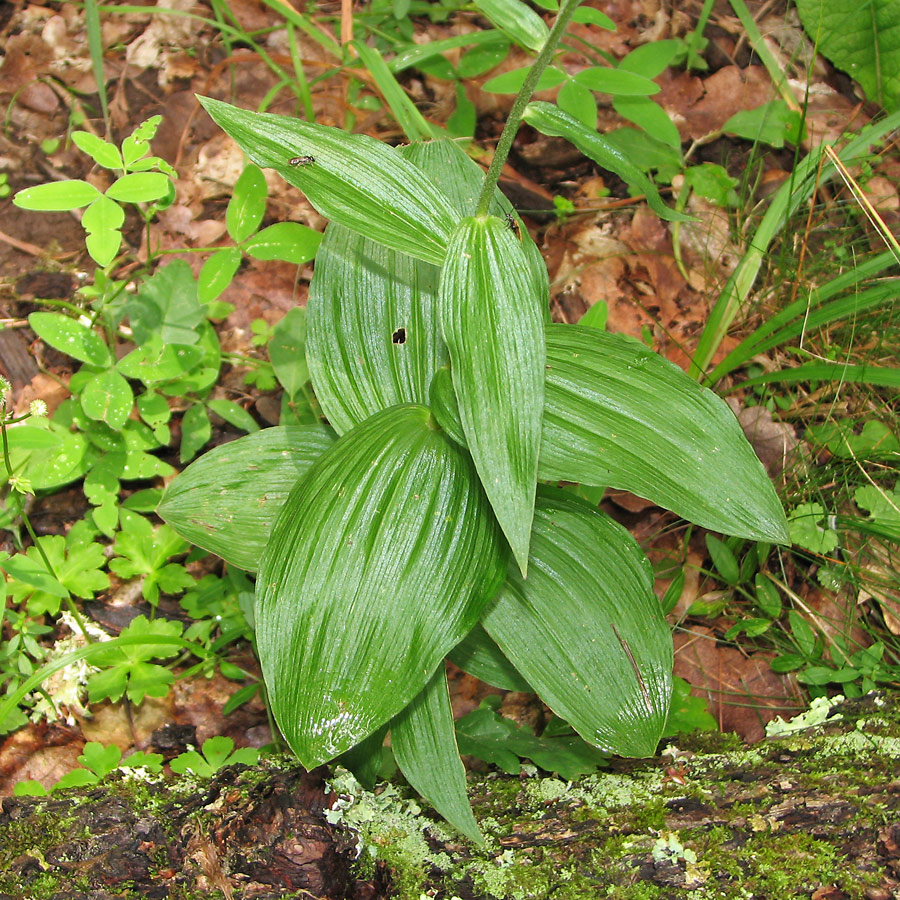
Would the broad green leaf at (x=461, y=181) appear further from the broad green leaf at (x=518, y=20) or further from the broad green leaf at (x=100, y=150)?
the broad green leaf at (x=100, y=150)

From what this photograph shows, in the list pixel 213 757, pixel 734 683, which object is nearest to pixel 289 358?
pixel 213 757

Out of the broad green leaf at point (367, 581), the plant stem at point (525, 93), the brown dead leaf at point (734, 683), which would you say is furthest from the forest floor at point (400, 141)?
the plant stem at point (525, 93)

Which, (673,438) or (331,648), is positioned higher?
(673,438)

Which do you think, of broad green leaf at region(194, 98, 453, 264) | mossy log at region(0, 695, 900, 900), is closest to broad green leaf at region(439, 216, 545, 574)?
broad green leaf at region(194, 98, 453, 264)

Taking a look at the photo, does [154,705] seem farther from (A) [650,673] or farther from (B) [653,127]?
(B) [653,127]

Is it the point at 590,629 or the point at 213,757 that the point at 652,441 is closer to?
the point at 590,629

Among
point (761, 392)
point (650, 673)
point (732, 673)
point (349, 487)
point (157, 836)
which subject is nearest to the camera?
point (157, 836)

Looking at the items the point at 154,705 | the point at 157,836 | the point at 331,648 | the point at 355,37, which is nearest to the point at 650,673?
the point at 331,648
